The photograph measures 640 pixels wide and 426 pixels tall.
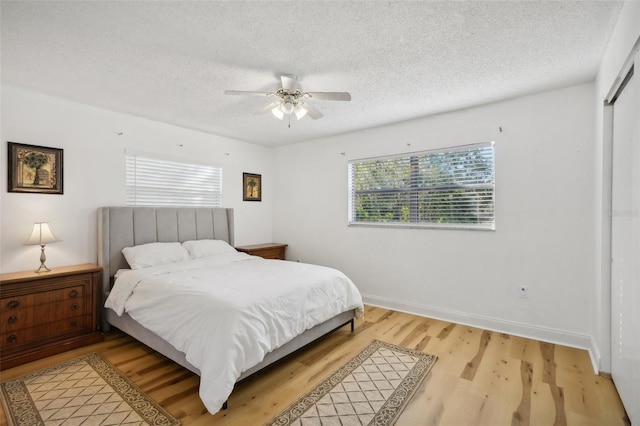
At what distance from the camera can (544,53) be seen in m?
2.33

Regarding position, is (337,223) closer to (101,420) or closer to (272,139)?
(272,139)

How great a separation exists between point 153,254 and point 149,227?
0.48m

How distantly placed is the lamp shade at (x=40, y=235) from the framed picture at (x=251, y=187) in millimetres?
2569

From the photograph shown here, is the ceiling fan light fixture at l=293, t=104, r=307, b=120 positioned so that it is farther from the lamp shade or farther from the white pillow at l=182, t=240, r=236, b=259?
the lamp shade

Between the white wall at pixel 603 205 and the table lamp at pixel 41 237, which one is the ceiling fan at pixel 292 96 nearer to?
the white wall at pixel 603 205

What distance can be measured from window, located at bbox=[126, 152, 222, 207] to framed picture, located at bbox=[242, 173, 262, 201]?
18.0 inches

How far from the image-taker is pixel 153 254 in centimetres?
345

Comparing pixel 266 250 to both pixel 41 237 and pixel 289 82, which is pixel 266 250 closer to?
pixel 41 237

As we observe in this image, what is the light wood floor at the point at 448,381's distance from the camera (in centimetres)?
197

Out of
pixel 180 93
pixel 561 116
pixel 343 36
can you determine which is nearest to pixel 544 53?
pixel 561 116

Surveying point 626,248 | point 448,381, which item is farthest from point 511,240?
point 448,381

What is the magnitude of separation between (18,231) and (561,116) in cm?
542

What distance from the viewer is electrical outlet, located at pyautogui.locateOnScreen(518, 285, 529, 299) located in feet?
10.5

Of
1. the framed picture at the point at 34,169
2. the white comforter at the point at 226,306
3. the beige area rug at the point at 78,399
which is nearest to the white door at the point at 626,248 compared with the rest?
the white comforter at the point at 226,306
